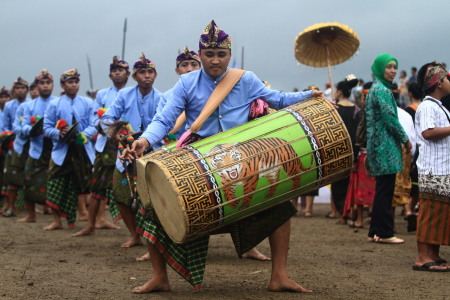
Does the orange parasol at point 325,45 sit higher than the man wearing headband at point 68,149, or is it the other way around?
the orange parasol at point 325,45

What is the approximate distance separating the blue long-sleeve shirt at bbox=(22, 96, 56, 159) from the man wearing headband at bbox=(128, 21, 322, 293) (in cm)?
603

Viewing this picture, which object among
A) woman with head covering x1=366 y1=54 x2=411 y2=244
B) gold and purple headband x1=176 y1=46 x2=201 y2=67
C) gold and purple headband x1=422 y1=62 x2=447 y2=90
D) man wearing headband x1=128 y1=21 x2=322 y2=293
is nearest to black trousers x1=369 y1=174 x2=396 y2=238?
woman with head covering x1=366 y1=54 x2=411 y2=244

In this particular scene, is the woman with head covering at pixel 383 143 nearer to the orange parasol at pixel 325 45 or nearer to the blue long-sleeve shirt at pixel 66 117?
the orange parasol at pixel 325 45

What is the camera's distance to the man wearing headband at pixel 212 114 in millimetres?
4953

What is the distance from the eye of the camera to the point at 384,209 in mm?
7723

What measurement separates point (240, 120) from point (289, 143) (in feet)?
2.00

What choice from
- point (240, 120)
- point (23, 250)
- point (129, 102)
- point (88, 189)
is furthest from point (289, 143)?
point (88, 189)

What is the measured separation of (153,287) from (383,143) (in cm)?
365

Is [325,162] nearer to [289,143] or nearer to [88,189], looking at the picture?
[289,143]

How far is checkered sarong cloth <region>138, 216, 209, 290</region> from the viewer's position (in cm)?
491

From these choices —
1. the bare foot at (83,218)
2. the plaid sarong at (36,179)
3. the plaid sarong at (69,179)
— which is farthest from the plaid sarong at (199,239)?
the bare foot at (83,218)

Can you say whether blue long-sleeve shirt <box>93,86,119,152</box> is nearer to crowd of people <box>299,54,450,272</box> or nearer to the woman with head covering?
crowd of people <box>299,54,450,272</box>

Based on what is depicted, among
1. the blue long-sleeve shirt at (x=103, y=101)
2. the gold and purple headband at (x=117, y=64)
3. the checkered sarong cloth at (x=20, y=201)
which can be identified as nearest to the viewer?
the blue long-sleeve shirt at (x=103, y=101)

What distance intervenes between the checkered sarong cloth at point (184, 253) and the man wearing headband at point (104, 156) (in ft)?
11.5
